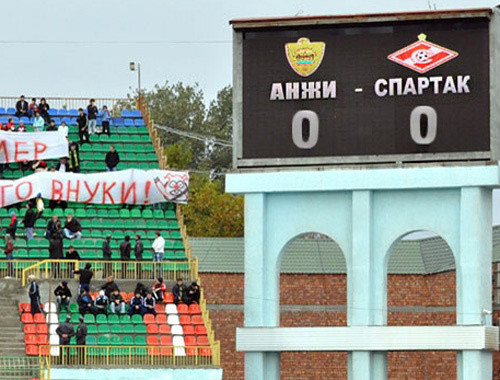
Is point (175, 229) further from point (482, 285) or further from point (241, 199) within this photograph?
point (241, 199)

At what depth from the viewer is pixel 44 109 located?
2501 inches

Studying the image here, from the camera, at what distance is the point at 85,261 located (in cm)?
5584

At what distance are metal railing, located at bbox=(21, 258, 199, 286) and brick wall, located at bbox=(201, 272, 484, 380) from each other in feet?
37.9

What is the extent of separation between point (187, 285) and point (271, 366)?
164 inches

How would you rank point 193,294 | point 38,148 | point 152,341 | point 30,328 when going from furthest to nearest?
point 38,148 < point 193,294 < point 152,341 < point 30,328

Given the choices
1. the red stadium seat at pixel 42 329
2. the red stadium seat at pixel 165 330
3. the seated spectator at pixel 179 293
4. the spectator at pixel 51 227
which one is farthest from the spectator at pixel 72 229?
the red stadium seat at pixel 165 330

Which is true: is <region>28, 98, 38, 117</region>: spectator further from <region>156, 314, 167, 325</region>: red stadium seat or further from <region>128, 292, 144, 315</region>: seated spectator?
<region>156, 314, 167, 325</region>: red stadium seat

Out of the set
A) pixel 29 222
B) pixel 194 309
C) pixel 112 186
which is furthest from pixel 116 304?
pixel 112 186

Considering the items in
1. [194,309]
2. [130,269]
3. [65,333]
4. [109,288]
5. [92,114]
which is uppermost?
[92,114]

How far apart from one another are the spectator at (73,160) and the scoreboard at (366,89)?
5744mm

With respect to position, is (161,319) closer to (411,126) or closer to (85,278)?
(85,278)

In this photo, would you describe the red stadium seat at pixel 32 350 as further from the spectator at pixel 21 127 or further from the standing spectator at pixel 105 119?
the standing spectator at pixel 105 119

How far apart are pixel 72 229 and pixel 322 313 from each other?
13745 mm

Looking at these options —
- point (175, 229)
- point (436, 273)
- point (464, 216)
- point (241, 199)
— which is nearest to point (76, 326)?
point (175, 229)
